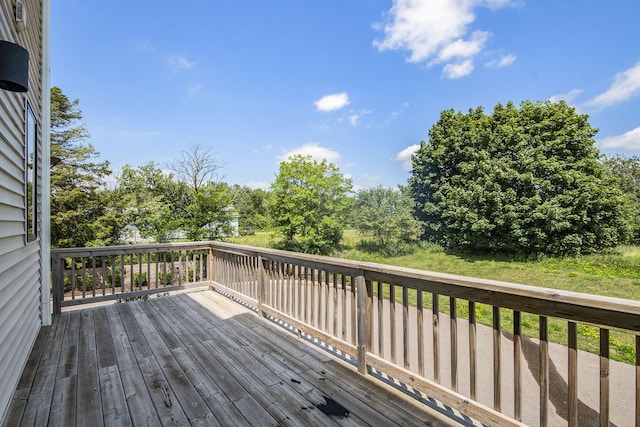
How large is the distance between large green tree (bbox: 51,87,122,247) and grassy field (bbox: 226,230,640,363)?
5.16m

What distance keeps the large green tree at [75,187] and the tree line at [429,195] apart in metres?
0.04

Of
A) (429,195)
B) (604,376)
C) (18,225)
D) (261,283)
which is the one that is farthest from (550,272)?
(18,225)

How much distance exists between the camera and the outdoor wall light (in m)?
1.46

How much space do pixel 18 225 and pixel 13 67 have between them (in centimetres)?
124

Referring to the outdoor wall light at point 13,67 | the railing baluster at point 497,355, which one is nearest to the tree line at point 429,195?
the outdoor wall light at point 13,67

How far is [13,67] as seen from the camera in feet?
4.95

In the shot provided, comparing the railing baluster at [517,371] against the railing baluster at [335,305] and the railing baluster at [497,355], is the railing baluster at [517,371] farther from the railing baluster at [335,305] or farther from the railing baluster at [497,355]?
the railing baluster at [335,305]

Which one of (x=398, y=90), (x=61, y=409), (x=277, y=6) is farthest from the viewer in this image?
(x=398, y=90)

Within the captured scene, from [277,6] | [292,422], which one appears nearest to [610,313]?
[292,422]

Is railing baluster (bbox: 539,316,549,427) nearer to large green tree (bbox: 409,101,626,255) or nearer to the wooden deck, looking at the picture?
the wooden deck

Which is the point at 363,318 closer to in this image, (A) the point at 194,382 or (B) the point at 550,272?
(A) the point at 194,382

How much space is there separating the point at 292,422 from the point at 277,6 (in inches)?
395

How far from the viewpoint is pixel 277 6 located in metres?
8.53

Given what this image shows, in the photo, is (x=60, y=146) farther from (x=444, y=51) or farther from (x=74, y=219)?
(x=444, y=51)
